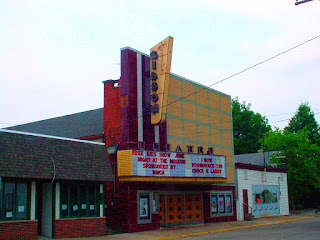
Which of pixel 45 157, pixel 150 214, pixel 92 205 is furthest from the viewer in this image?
pixel 150 214

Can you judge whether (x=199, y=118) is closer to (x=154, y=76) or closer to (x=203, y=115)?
(x=203, y=115)

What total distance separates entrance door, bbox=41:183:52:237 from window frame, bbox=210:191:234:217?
14593mm

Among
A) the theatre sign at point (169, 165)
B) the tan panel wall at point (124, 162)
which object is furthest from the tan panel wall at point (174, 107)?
the tan panel wall at point (124, 162)

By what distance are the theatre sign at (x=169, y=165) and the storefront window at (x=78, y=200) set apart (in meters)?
2.12

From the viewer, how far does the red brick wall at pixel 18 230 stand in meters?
18.1

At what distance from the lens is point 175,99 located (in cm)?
2967

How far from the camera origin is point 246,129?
7606 centimetres

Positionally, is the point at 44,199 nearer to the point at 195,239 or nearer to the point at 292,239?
the point at 195,239

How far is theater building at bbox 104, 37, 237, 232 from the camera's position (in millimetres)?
25094

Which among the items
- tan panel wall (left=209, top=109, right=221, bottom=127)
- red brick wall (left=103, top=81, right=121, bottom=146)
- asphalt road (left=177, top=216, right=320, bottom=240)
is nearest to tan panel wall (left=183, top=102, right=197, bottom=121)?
tan panel wall (left=209, top=109, right=221, bottom=127)

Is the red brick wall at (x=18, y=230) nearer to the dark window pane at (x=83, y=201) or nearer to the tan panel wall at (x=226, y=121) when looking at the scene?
the dark window pane at (x=83, y=201)

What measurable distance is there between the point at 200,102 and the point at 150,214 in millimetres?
10582

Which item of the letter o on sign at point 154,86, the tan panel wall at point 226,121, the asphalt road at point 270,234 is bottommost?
the asphalt road at point 270,234

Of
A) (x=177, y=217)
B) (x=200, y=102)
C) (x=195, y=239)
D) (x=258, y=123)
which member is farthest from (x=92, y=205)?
(x=258, y=123)
